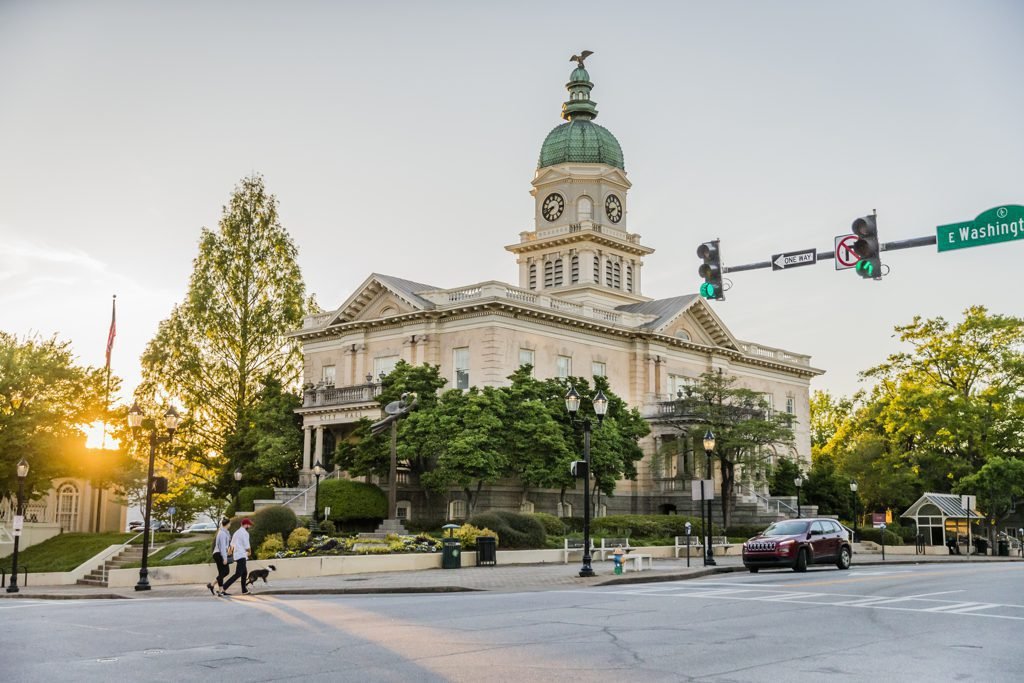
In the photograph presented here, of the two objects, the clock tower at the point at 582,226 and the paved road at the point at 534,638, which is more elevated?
the clock tower at the point at 582,226

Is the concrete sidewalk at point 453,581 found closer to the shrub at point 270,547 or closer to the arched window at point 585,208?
the shrub at point 270,547

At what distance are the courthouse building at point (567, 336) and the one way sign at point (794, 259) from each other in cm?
2923

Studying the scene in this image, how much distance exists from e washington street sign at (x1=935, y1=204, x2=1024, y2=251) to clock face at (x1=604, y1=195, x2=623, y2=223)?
161ft

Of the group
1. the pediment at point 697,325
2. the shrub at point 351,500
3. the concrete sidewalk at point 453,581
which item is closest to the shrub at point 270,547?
the concrete sidewalk at point 453,581

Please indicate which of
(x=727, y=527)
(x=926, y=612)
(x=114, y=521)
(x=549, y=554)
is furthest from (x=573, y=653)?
(x=114, y=521)

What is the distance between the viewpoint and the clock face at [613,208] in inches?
2569

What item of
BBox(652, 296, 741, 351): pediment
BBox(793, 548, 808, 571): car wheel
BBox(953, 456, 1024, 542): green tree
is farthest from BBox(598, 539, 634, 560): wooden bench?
BBox(953, 456, 1024, 542): green tree

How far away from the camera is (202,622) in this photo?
628 inches

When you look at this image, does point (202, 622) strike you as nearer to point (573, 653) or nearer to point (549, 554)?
point (573, 653)

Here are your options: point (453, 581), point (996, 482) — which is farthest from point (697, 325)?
point (453, 581)

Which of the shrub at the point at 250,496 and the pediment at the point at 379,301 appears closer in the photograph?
the shrub at the point at 250,496

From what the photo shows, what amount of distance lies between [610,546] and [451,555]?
28.4 ft

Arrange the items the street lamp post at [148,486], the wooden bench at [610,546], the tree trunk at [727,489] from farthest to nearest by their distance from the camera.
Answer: the tree trunk at [727,489]
the wooden bench at [610,546]
the street lamp post at [148,486]

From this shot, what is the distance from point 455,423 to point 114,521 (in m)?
19.3
